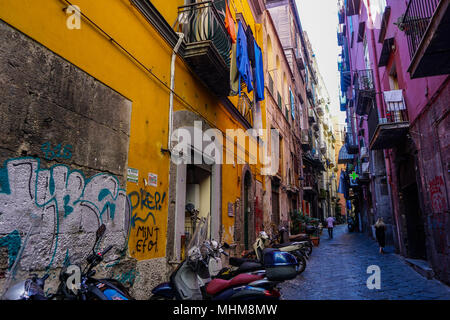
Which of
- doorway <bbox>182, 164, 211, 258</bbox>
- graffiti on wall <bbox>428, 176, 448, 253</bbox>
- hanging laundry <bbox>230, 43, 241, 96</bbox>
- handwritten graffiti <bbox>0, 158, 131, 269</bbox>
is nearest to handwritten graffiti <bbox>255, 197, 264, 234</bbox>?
doorway <bbox>182, 164, 211, 258</bbox>

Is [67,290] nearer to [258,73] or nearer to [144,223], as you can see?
[144,223]

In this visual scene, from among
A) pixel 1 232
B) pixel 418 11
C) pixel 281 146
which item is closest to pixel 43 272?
pixel 1 232

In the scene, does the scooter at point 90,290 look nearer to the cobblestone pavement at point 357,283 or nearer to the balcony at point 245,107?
the cobblestone pavement at point 357,283

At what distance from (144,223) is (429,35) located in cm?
514

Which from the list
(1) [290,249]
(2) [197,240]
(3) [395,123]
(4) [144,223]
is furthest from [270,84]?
(2) [197,240]

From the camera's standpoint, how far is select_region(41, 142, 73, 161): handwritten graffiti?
3207mm

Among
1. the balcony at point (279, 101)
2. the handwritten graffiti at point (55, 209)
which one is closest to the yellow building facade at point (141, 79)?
the handwritten graffiti at point (55, 209)

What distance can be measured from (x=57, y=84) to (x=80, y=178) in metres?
1.04

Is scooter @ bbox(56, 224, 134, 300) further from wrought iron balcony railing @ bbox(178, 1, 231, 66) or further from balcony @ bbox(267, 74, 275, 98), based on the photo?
balcony @ bbox(267, 74, 275, 98)

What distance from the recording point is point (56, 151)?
333 centimetres

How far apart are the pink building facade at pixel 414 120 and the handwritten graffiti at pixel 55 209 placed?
5.11 m

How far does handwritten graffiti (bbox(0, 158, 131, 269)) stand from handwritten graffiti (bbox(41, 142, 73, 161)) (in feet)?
0.39

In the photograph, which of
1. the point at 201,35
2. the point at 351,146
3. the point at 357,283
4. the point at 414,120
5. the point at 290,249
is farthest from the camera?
the point at 351,146
